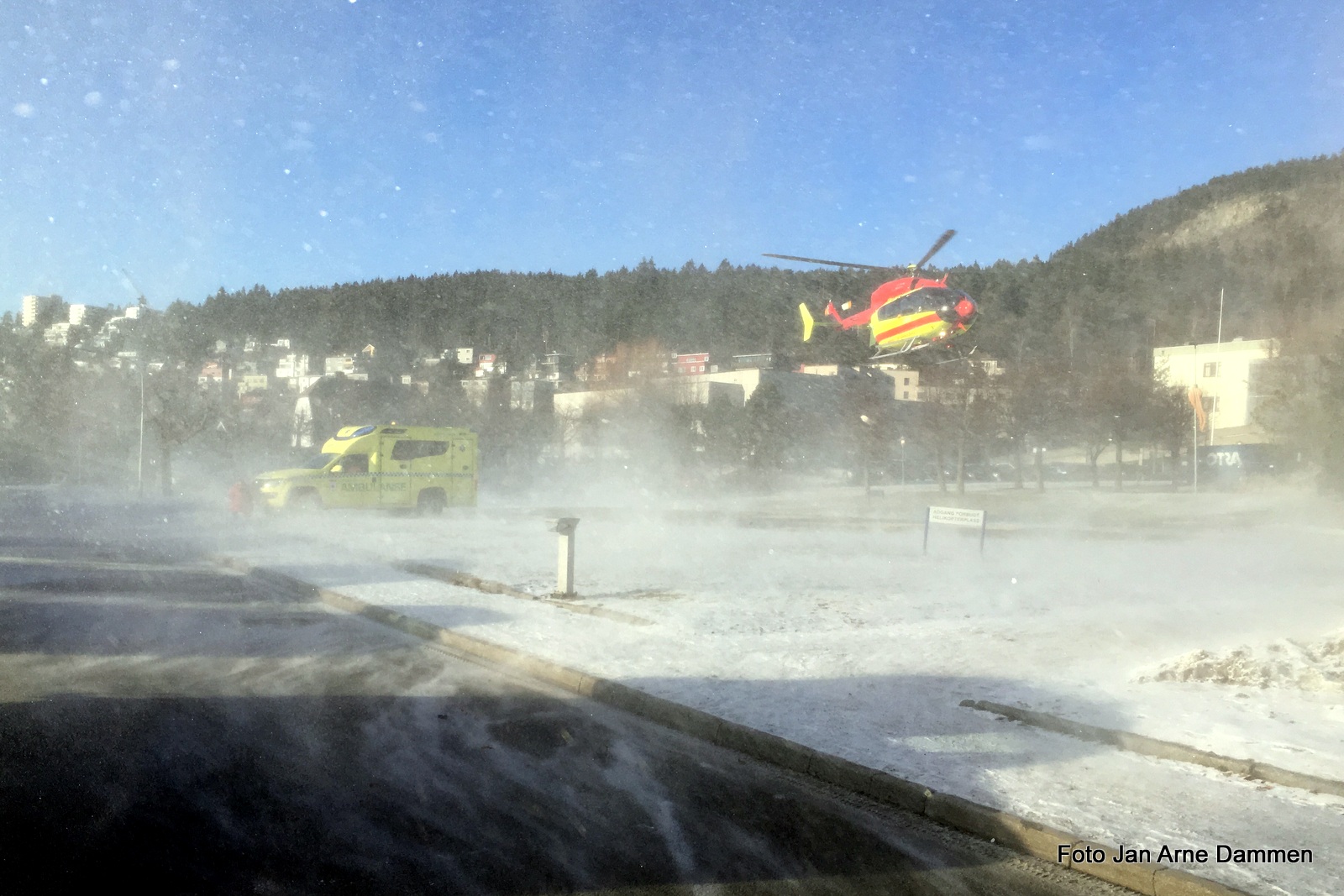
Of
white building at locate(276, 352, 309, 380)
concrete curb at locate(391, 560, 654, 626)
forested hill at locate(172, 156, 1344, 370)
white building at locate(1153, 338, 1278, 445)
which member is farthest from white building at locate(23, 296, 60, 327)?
white building at locate(1153, 338, 1278, 445)

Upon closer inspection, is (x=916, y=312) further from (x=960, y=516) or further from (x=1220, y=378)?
(x=1220, y=378)

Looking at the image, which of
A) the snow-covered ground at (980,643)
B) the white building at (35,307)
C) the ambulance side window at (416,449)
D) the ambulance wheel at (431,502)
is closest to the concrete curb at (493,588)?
the snow-covered ground at (980,643)

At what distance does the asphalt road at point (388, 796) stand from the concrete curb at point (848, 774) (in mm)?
110

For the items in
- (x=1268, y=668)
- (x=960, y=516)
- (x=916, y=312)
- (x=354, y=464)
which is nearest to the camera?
(x=1268, y=668)

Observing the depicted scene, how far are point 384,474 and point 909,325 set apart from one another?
623 inches

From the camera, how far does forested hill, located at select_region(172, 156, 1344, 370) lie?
71.1 feet

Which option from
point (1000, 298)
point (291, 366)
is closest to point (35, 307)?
point (291, 366)

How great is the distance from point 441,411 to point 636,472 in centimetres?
1588

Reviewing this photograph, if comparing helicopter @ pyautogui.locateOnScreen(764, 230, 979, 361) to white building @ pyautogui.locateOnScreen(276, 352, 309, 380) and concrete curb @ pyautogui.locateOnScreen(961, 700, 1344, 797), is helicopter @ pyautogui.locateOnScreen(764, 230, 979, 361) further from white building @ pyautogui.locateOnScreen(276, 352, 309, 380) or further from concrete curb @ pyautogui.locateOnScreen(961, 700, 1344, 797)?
white building @ pyautogui.locateOnScreen(276, 352, 309, 380)

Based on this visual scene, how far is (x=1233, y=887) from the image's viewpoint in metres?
4.08

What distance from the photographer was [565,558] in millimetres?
12281

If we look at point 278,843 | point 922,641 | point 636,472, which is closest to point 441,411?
point 636,472

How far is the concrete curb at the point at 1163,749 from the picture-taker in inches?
211

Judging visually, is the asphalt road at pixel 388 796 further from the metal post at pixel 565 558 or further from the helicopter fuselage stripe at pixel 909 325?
the helicopter fuselage stripe at pixel 909 325
